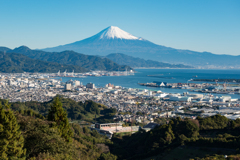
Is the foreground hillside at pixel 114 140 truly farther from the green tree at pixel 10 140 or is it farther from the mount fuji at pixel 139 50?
the mount fuji at pixel 139 50

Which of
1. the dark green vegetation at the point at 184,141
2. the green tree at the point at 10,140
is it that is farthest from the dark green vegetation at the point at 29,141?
the dark green vegetation at the point at 184,141

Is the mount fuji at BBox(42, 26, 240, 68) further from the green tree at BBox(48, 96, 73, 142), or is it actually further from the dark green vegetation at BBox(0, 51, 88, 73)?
the green tree at BBox(48, 96, 73, 142)

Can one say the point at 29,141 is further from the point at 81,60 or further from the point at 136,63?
the point at 136,63

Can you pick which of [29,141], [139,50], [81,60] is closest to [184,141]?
[29,141]

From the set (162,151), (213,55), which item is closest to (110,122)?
(162,151)

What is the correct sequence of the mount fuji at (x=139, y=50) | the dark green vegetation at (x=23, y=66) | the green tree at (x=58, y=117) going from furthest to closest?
the mount fuji at (x=139, y=50)
the dark green vegetation at (x=23, y=66)
the green tree at (x=58, y=117)

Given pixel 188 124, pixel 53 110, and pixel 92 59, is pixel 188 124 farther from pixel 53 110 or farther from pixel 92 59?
pixel 92 59
